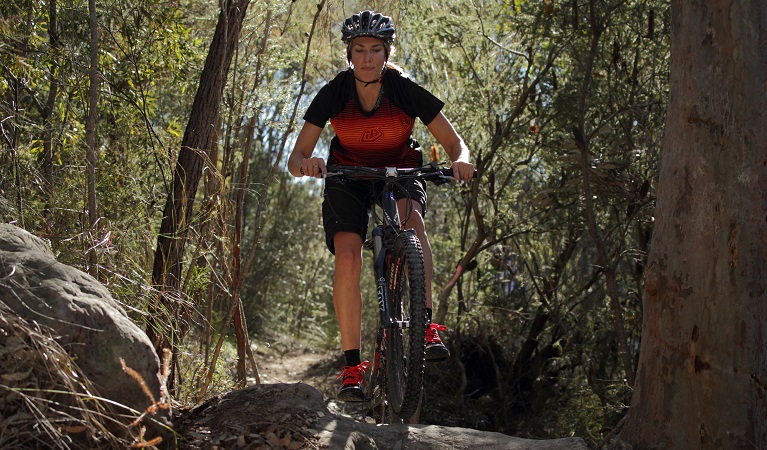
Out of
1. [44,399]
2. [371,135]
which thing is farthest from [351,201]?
[44,399]

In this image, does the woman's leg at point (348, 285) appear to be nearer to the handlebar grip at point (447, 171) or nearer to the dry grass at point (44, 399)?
the handlebar grip at point (447, 171)

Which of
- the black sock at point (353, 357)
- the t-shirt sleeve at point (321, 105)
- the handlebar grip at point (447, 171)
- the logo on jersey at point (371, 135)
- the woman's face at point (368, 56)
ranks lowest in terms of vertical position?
the black sock at point (353, 357)

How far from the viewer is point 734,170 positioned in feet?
12.6

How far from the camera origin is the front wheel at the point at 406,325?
4.03 m

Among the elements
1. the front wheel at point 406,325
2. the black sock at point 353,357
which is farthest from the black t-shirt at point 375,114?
the black sock at point 353,357

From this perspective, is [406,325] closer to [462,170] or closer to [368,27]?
[462,170]

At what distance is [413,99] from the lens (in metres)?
4.68

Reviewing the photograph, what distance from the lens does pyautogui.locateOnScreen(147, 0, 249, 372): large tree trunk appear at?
5094 millimetres

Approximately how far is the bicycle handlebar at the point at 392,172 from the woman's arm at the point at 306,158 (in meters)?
0.07

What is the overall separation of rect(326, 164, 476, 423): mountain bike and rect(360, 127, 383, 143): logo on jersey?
12.9 inches

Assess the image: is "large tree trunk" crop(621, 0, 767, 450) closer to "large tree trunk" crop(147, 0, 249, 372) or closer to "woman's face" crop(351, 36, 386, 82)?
"woman's face" crop(351, 36, 386, 82)

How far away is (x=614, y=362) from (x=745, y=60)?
193 inches

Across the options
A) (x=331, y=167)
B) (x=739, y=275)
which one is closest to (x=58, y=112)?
(x=331, y=167)

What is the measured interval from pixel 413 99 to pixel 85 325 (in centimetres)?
220
